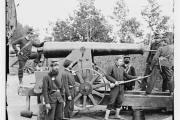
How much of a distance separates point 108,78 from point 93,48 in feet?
2.22

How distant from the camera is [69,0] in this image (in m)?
8.66

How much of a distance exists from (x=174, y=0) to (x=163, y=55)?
3.67 ft

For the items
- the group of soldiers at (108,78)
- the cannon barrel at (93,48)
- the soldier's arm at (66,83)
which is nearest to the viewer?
the group of soldiers at (108,78)

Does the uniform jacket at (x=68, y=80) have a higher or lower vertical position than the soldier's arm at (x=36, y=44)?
lower

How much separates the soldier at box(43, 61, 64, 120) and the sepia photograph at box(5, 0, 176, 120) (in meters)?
0.06

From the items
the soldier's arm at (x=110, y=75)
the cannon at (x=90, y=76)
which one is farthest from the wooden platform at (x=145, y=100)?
the soldier's arm at (x=110, y=75)

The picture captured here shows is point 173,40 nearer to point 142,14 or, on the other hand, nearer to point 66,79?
point 142,14

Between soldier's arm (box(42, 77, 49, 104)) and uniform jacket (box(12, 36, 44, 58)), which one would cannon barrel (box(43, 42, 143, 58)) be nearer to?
uniform jacket (box(12, 36, 44, 58))

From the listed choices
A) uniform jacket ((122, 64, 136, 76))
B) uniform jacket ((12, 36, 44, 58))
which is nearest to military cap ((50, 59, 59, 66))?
uniform jacket ((12, 36, 44, 58))

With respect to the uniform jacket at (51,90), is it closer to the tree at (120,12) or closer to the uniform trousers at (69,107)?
the uniform trousers at (69,107)

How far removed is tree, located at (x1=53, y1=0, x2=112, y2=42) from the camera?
8.72 m

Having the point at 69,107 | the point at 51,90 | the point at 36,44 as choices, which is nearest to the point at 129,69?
the point at 69,107

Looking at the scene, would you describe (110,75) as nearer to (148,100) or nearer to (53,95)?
(148,100)

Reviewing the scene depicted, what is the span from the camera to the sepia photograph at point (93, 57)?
8445 mm
